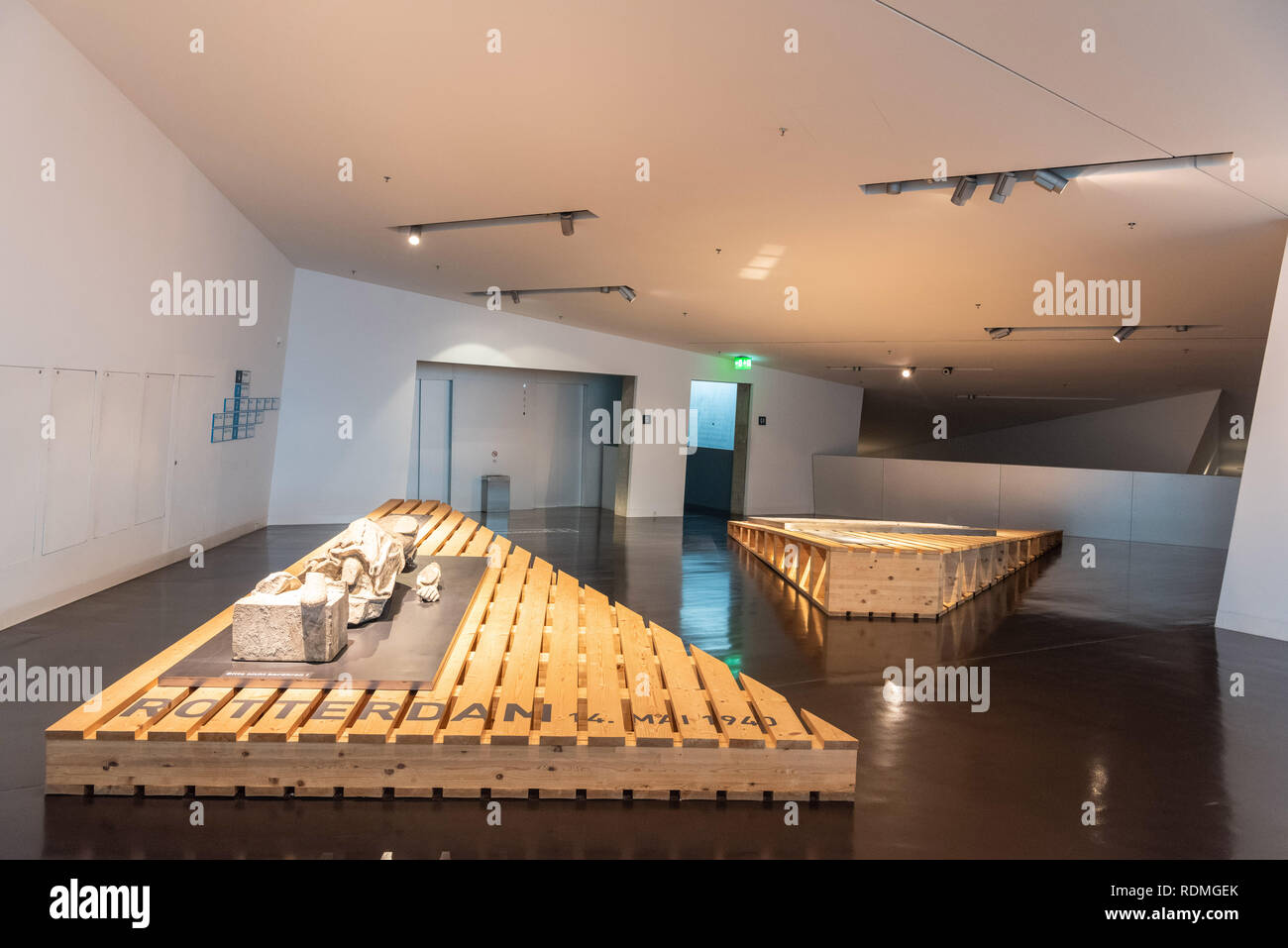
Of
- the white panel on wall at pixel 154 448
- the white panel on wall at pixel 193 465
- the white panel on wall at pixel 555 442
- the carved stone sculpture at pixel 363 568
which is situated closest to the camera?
the carved stone sculpture at pixel 363 568

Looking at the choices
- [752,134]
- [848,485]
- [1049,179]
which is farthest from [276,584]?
[848,485]

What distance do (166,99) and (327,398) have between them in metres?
6.13

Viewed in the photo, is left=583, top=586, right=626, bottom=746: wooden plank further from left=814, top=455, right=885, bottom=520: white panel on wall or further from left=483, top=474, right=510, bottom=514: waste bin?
left=814, top=455, right=885, bottom=520: white panel on wall

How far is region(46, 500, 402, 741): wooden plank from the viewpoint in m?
3.24

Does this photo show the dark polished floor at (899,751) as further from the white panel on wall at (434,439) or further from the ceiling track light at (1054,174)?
the white panel on wall at (434,439)

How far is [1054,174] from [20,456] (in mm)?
6900

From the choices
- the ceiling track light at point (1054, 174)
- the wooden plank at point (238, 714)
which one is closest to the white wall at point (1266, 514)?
the ceiling track light at point (1054, 174)

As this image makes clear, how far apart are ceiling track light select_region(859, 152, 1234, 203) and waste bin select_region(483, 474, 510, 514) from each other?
30.4 feet

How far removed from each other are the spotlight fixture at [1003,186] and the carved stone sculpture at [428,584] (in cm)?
445

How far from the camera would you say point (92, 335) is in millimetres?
6480

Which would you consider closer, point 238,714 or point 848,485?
point 238,714

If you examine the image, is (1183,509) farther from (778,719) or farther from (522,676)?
(522,676)

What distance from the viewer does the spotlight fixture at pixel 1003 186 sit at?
19.4 feet

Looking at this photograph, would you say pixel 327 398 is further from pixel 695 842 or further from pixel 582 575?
pixel 695 842
